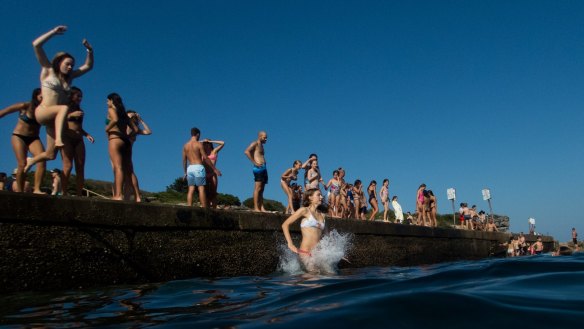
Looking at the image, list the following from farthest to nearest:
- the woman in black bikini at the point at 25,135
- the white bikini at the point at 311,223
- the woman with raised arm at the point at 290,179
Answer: the woman with raised arm at the point at 290,179
the white bikini at the point at 311,223
the woman in black bikini at the point at 25,135

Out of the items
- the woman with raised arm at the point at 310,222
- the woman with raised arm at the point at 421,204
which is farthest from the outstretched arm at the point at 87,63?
the woman with raised arm at the point at 421,204

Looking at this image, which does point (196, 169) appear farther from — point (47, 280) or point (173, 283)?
point (47, 280)

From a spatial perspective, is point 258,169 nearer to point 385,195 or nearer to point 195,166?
point 195,166

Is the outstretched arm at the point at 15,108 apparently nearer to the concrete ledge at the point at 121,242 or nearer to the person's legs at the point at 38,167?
the person's legs at the point at 38,167

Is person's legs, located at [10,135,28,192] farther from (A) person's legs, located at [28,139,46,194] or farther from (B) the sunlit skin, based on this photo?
(B) the sunlit skin

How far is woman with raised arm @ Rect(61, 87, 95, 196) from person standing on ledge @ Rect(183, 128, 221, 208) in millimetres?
1936

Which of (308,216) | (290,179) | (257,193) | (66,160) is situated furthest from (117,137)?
(290,179)

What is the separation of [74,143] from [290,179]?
594 cm

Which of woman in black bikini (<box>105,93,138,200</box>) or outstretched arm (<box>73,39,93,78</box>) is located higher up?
outstretched arm (<box>73,39,93,78</box>)

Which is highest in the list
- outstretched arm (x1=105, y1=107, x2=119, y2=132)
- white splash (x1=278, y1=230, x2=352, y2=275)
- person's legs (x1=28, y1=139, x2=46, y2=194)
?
outstretched arm (x1=105, y1=107, x2=119, y2=132)

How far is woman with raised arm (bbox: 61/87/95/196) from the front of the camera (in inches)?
213

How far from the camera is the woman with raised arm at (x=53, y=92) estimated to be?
4938 millimetres

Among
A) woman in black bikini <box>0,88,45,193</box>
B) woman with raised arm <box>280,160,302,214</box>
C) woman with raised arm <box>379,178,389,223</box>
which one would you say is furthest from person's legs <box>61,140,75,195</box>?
woman with raised arm <box>379,178,389,223</box>

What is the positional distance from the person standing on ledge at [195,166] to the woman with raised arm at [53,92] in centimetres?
260
